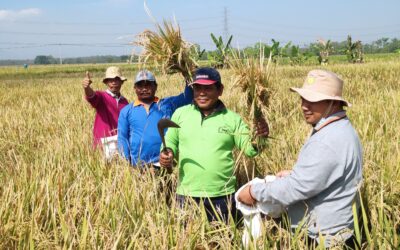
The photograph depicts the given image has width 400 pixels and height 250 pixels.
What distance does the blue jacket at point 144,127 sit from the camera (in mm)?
3094

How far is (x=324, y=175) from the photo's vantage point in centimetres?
176

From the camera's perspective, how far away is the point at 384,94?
588 cm

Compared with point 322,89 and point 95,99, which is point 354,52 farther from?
point 322,89

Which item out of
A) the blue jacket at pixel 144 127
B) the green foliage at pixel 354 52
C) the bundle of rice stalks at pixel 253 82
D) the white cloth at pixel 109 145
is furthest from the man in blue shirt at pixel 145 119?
the green foliage at pixel 354 52

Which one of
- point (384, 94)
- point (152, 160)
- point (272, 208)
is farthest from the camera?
point (384, 94)

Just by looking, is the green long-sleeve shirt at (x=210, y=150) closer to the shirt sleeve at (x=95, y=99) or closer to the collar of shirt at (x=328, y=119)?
the collar of shirt at (x=328, y=119)

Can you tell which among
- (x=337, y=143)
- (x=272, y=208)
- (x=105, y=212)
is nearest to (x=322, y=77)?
(x=337, y=143)

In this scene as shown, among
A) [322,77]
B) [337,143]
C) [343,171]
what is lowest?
[343,171]

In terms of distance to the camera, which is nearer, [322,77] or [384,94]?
[322,77]

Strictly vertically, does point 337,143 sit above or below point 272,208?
above

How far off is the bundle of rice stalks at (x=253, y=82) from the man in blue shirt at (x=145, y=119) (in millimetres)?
834

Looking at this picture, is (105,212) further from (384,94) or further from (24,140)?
(384,94)

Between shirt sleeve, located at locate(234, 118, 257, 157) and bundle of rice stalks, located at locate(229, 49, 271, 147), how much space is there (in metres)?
0.07

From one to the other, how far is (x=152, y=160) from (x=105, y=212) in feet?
3.16
